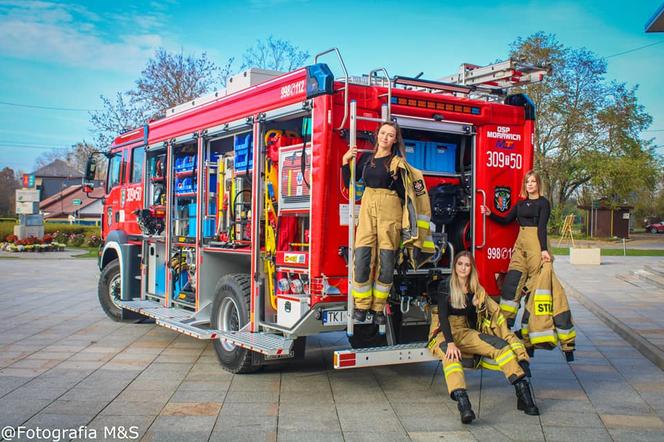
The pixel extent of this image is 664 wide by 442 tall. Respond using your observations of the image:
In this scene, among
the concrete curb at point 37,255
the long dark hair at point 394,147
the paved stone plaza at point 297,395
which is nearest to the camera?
the paved stone plaza at point 297,395

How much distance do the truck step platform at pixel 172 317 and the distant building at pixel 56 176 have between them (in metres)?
98.4

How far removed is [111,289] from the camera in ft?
36.0

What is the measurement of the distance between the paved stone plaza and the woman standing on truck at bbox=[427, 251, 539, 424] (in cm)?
38

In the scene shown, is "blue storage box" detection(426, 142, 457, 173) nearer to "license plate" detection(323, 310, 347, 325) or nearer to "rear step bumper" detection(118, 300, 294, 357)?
"license plate" detection(323, 310, 347, 325)

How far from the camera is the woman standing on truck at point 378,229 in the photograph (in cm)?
586

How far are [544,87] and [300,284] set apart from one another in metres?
41.7

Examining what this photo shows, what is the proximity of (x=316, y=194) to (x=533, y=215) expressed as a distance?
2.25 metres

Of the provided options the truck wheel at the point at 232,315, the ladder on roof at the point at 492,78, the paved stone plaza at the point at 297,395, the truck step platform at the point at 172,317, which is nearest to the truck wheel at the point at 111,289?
the truck step platform at the point at 172,317

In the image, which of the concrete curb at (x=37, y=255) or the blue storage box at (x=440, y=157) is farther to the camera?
the concrete curb at (x=37, y=255)

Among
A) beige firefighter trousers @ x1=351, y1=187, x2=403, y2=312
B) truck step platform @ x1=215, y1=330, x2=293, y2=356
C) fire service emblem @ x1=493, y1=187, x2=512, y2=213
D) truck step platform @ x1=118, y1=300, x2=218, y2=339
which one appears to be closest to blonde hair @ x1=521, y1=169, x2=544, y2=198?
fire service emblem @ x1=493, y1=187, x2=512, y2=213

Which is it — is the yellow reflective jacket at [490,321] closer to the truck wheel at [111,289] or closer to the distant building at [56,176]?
the truck wheel at [111,289]

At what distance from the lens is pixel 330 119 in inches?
240

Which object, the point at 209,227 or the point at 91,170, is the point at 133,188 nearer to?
the point at 91,170

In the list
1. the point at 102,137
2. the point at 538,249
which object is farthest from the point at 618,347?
the point at 102,137
